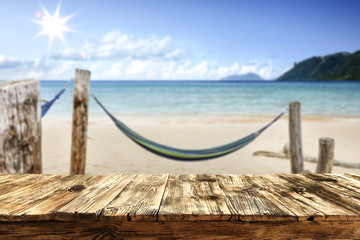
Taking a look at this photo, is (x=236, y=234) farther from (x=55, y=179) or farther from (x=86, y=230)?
(x=55, y=179)

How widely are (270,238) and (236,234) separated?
0.11 metres

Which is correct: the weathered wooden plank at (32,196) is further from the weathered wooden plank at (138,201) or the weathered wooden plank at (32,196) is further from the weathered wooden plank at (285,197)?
the weathered wooden plank at (285,197)

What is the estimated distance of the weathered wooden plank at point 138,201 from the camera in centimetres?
84

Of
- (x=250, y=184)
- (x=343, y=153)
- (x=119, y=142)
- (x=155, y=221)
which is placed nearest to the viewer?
(x=155, y=221)

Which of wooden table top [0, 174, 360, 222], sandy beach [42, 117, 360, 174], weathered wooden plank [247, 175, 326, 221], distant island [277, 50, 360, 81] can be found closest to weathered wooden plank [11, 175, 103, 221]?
wooden table top [0, 174, 360, 222]

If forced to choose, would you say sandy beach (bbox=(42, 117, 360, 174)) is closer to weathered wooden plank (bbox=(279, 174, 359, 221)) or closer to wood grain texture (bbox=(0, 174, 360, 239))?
weathered wooden plank (bbox=(279, 174, 359, 221))

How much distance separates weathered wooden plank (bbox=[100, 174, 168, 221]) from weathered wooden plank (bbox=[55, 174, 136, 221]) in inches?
0.9

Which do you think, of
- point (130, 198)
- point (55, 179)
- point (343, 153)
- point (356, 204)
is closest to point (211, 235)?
point (130, 198)

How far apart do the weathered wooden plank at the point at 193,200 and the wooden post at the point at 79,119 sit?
6.58ft

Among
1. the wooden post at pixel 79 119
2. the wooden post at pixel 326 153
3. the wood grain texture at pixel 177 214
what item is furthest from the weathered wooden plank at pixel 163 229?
the wooden post at pixel 326 153

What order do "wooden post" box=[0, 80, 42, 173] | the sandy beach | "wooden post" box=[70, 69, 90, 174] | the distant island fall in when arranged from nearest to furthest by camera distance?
"wooden post" box=[0, 80, 42, 173] < "wooden post" box=[70, 69, 90, 174] < the sandy beach < the distant island

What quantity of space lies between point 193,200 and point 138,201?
19 cm

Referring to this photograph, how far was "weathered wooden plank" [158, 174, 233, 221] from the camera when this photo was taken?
85 cm

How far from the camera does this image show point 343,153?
5484mm
